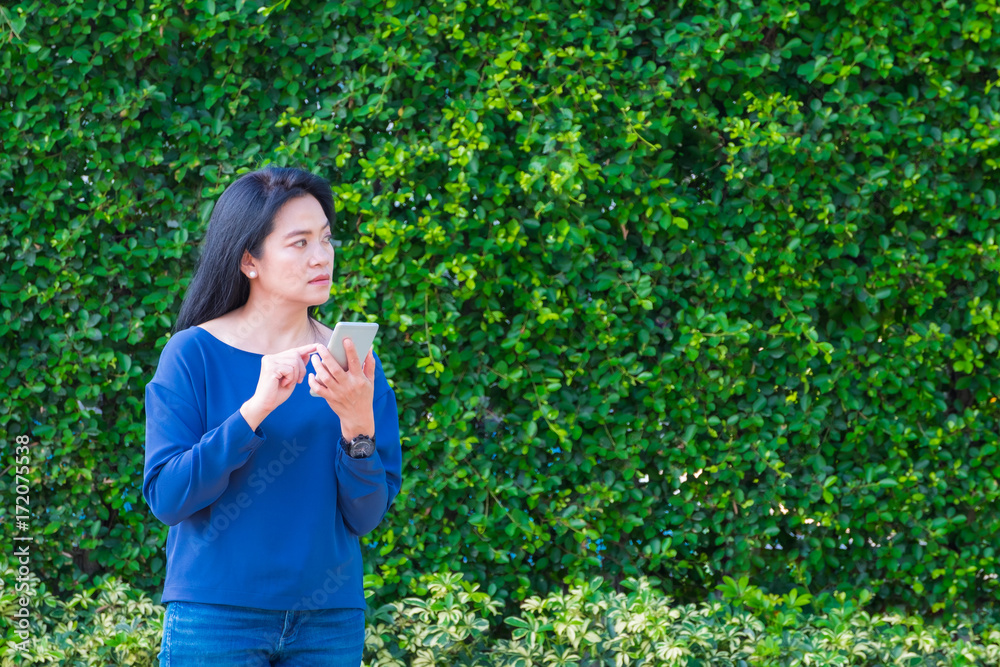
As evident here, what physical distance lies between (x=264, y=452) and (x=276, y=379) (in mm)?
226

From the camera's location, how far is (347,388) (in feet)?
5.90

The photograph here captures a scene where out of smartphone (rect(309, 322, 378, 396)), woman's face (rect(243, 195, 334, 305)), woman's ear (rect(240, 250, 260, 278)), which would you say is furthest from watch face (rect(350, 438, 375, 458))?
woman's ear (rect(240, 250, 260, 278))

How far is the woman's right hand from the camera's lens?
1.73 meters

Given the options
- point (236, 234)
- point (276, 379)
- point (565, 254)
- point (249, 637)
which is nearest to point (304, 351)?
point (276, 379)

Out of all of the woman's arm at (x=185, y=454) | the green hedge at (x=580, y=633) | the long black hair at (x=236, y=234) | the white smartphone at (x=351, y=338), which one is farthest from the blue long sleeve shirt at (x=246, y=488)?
the green hedge at (x=580, y=633)

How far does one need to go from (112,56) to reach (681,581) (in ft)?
10.1

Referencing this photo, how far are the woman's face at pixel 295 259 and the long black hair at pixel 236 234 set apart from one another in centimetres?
2

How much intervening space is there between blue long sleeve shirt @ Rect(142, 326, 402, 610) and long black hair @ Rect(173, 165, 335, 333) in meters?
0.11

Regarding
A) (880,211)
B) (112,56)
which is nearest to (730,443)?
(880,211)

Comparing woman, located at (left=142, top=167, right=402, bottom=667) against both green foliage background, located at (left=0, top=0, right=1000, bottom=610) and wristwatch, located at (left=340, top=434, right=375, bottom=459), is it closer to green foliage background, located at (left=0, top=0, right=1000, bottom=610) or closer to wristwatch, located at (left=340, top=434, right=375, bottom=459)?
wristwatch, located at (left=340, top=434, right=375, bottom=459)

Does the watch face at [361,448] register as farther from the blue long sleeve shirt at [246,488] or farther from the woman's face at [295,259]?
the woman's face at [295,259]

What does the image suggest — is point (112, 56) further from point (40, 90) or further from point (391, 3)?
point (391, 3)

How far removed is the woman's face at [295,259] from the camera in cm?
194

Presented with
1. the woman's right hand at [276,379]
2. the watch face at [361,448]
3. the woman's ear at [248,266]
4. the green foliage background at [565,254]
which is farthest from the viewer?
the green foliage background at [565,254]
